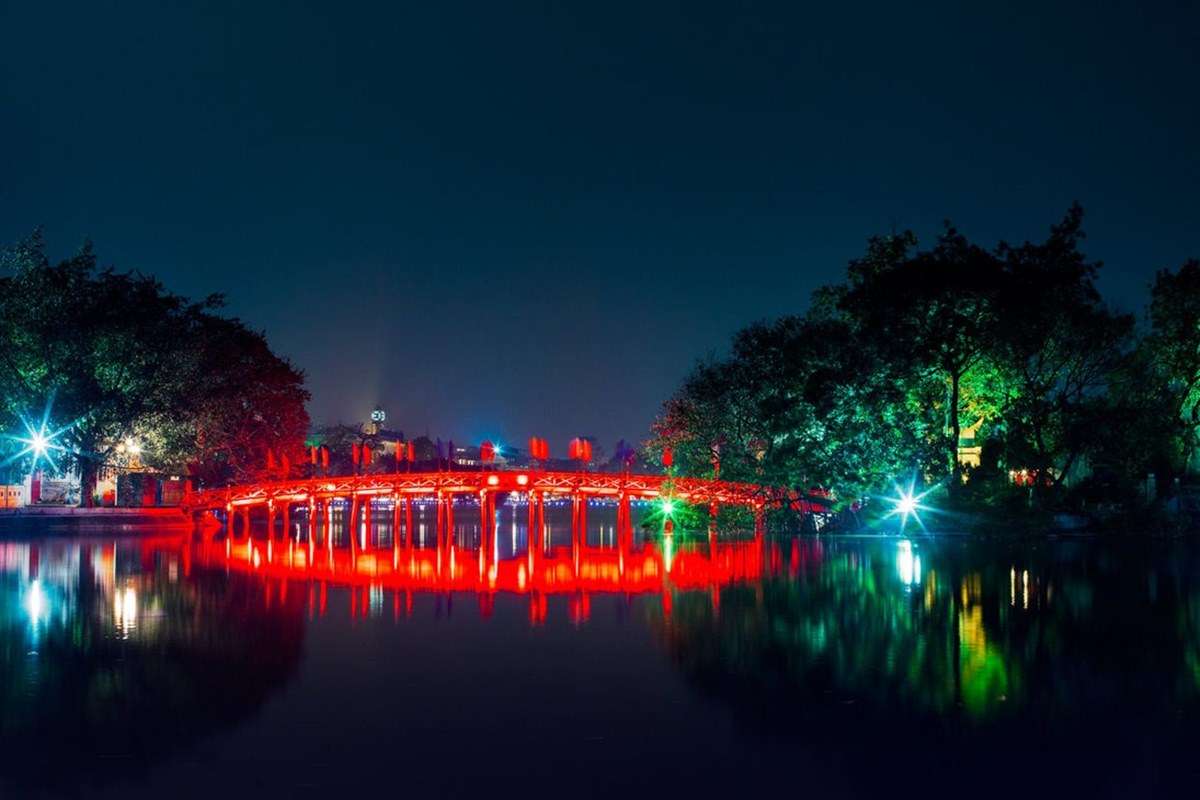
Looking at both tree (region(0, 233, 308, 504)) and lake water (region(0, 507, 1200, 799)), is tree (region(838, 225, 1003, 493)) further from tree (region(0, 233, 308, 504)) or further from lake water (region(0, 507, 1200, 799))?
tree (region(0, 233, 308, 504))

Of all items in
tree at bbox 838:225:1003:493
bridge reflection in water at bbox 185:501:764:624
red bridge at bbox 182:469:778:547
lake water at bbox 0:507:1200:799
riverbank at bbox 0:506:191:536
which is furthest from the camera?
riverbank at bbox 0:506:191:536

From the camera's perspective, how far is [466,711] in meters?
14.3

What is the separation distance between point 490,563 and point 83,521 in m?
29.5

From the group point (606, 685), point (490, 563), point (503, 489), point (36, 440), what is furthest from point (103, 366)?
point (606, 685)

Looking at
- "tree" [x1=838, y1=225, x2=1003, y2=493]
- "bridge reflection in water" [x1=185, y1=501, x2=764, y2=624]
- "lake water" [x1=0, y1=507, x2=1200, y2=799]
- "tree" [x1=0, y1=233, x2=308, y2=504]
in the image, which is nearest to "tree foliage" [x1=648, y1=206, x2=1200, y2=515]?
"tree" [x1=838, y1=225, x2=1003, y2=493]

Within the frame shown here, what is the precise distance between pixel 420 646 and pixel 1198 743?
39.3ft

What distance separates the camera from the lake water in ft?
36.9

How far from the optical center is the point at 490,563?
3778 cm

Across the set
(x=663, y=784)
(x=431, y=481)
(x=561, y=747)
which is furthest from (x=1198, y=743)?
(x=431, y=481)

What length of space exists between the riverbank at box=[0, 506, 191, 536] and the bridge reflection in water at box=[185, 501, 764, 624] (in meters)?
4.84

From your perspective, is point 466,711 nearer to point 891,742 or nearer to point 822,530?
point 891,742

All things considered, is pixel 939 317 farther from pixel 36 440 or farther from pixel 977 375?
pixel 36 440

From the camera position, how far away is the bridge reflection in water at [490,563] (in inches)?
1109

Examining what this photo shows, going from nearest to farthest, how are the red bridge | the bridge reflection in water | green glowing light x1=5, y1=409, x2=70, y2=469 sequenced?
the bridge reflection in water → the red bridge → green glowing light x1=5, y1=409, x2=70, y2=469
